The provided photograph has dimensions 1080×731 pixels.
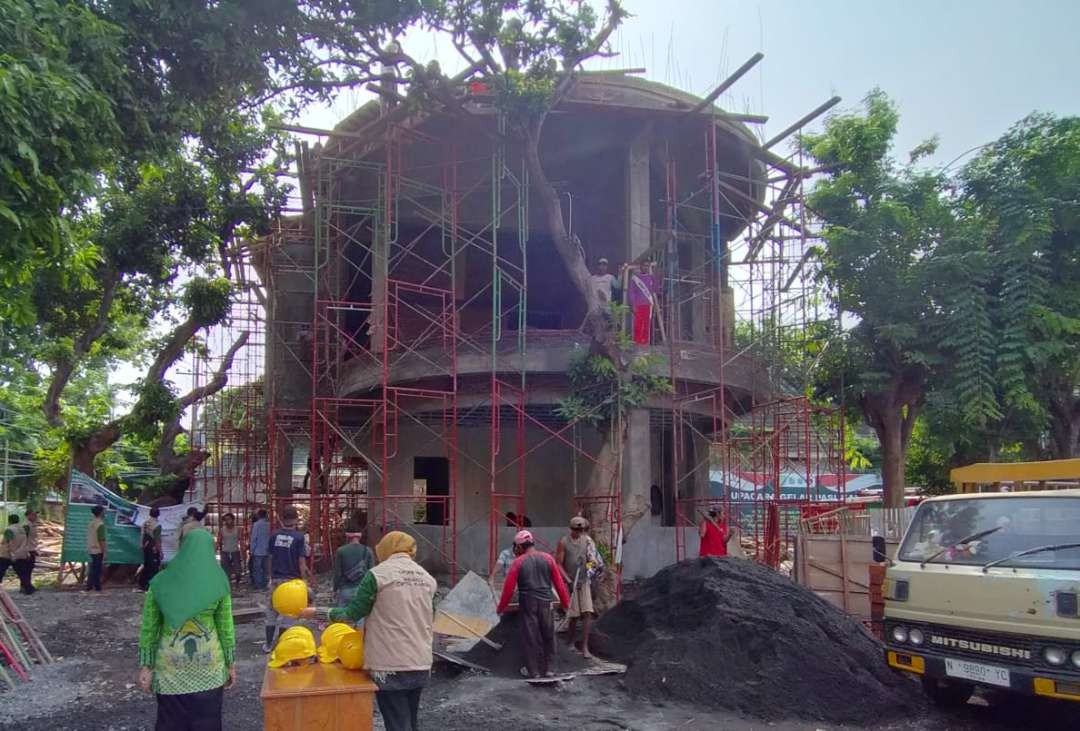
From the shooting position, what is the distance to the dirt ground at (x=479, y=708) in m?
7.23

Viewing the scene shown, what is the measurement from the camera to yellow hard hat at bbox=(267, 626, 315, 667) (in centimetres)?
490

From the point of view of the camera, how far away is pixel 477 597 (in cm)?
995

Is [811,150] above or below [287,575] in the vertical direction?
above

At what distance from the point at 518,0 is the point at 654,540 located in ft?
30.5

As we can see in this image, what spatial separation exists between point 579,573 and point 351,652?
200 inches

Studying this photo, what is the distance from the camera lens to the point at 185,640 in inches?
187

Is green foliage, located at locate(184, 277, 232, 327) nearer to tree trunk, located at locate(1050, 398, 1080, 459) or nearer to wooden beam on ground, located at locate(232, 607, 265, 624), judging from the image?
wooden beam on ground, located at locate(232, 607, 265, 624)

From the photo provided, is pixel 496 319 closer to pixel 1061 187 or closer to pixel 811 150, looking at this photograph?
pixel 811 150

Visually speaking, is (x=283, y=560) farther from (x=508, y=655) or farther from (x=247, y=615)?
(x=508, y=655)

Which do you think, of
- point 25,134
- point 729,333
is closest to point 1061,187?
point 729,333

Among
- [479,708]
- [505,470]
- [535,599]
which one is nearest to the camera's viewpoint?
[479,708]

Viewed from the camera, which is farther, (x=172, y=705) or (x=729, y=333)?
(x=729, y=333)

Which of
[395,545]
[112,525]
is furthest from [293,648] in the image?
[112,525]

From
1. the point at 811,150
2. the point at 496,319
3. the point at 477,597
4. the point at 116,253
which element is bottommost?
the point at 477,597
